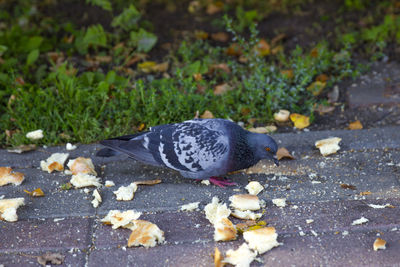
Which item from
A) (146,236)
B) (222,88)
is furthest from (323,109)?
(146,236)

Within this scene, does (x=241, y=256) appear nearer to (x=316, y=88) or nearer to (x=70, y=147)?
(x=70, y=147)

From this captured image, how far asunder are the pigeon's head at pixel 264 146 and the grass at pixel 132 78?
97 cm

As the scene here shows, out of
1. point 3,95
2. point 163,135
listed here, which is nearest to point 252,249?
point 163,135

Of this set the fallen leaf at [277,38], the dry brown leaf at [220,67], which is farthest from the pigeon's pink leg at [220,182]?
the fallen leaf at [277,38]

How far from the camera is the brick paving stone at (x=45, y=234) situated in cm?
303

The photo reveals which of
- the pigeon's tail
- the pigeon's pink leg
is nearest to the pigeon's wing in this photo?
the pigeon's pink leg

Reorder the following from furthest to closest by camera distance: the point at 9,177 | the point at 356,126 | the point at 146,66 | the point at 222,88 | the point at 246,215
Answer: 1. the point at 146,66
2. the point at 222,88
3. the point at 356,126
4. the point at 9,177
5. the point at 246,215

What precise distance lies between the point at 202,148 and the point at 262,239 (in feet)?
2.89

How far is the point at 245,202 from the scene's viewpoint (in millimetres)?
3318

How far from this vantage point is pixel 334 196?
3.42 m

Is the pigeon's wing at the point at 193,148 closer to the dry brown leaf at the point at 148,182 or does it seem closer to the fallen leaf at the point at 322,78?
the dry brown leaf at the point at 148,182

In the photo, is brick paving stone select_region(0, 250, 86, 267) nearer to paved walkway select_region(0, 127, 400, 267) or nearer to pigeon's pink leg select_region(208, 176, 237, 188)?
paved walkway select_region(0, 127, 400, 267)

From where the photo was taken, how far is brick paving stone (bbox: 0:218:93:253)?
303cm

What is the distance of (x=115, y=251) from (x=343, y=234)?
136cm
